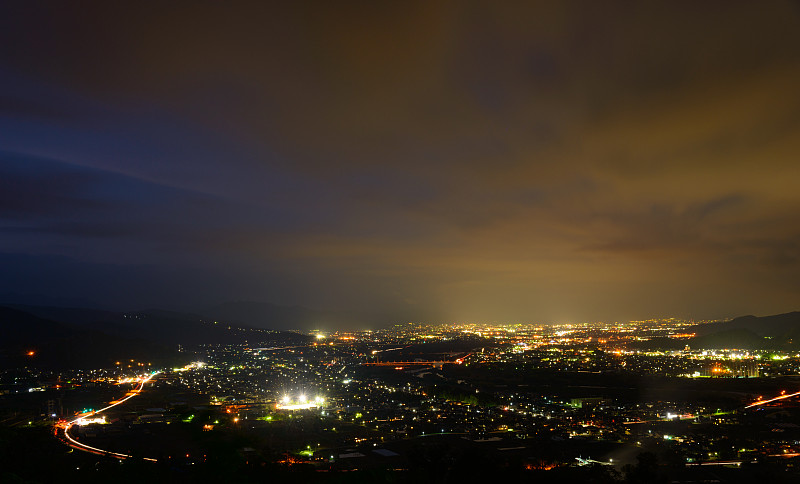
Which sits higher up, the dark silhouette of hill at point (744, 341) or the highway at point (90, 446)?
the dark silhouette of hill at point (744, 341)

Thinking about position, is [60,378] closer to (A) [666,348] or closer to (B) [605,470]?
(B) [605,470]

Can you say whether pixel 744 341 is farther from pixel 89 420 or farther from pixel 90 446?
pixel 90 446

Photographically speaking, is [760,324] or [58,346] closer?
[58,346]

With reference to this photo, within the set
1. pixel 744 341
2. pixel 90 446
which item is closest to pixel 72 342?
pixel 90 446

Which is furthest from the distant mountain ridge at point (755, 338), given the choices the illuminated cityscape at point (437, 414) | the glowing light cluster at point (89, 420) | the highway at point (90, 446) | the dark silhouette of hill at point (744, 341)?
the glowing light cluster at point (89, 420)

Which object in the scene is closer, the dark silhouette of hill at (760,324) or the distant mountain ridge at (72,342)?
the distant mountain ridge at (72,342)

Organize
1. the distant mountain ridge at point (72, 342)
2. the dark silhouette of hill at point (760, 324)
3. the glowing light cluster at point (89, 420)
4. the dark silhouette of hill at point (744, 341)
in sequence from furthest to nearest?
the dark silhouette of hill at point (760, 324) → the dark silhouette of hill at point (744, 341) → the distant mountain ridge at point (72, 342) → the glowing light cluster at point (89, 420)

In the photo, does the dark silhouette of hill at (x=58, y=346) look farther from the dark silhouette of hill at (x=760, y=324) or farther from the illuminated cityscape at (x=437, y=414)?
the dark silhouette of hill at (x=760, y=324)

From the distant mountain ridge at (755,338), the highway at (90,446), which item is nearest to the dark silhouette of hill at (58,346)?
the highway at (90,446)

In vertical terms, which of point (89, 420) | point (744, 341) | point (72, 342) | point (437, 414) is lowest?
point (437, 414)

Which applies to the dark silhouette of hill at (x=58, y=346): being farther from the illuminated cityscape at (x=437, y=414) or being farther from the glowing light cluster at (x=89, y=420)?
the glowing light cluster at (x=89, y=420)

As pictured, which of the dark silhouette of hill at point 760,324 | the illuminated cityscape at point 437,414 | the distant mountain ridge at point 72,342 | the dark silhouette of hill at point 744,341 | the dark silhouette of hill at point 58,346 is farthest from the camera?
the dark silhouette of hill at point 760,324
